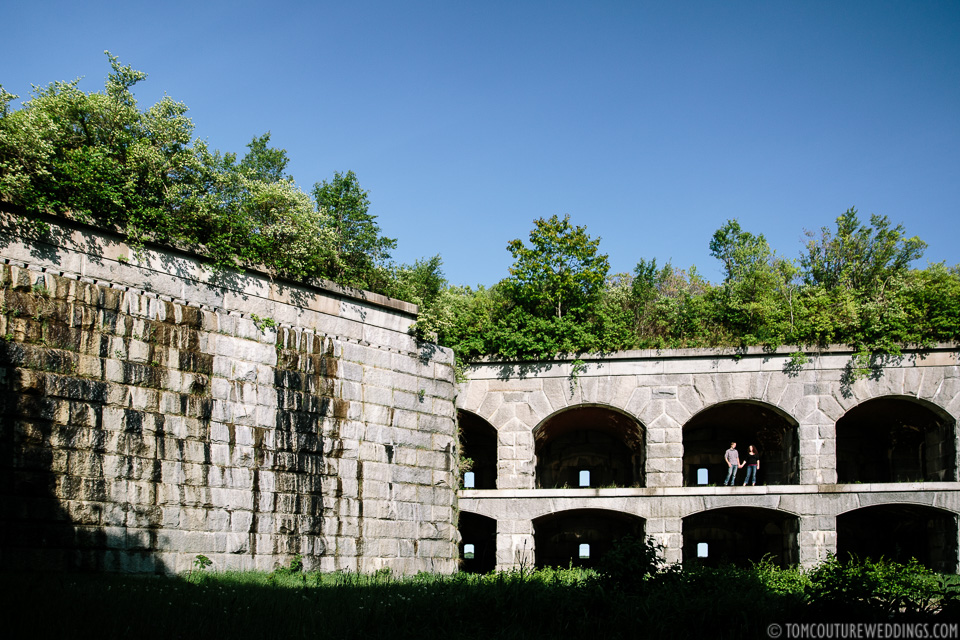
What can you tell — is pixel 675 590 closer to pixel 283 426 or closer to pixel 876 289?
pixel 283 426

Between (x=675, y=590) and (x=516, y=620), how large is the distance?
2000 mm

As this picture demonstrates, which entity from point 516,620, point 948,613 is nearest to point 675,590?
point 516,620

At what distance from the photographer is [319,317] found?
14.1m

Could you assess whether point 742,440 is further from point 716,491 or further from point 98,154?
point 98,154

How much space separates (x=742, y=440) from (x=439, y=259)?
10.2m

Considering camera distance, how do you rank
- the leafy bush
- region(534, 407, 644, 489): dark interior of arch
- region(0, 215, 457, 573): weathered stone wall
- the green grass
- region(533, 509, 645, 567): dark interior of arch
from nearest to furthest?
the green grass, the leafy bush, region(0, 215, 457, 573): weathered stone wall, region(533, 509, 645, 567): dark interior of arch, region(534, 407, 644, 489): dark interior of arch

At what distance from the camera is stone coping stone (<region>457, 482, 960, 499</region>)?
18.4 meters

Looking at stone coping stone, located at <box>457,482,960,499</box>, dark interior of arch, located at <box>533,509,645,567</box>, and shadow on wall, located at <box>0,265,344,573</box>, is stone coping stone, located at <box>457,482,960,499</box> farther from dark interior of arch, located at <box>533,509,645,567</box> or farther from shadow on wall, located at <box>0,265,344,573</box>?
shadow on wall, located at <box>0,265,344,573</box>

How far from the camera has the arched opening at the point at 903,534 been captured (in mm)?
18516

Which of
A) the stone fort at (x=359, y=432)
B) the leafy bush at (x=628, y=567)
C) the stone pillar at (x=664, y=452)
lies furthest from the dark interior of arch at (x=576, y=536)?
the leafy bush at (x=628, y=567)

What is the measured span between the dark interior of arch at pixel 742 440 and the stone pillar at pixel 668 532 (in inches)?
117

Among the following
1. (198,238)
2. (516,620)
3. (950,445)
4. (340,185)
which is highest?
(340,185)

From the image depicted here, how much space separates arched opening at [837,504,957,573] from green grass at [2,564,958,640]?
417 inches

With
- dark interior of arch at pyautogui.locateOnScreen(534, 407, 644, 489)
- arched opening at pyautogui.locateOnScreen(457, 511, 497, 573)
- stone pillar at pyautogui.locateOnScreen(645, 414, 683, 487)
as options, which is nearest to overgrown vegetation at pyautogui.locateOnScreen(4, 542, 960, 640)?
stone pillar at pyautogui.locateOnScreen(645, 414, 683, 487)
